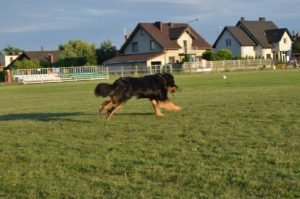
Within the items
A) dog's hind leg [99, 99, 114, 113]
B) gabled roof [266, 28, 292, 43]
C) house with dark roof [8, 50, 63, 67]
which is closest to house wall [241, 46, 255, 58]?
gabled roof [266, 28, 292, 43]

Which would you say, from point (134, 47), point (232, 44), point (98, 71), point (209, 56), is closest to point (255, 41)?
point (232, 44)

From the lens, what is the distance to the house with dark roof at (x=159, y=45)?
251 ft

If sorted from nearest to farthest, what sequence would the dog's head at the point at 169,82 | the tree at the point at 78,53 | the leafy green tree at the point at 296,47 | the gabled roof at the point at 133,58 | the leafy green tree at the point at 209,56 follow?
the dog's head at the point at 169,82 < the leafy green tree at the point at 209,56 < the gabled roof at the point at 133,58 < the tree at the point at 78,53 < the leafy green tree at the point at 296,47

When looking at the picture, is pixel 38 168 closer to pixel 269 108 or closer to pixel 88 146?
pixel 88 146

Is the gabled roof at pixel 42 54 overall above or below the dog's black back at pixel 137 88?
above

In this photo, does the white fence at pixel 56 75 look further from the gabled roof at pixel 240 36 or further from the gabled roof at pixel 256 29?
the gabled roof at pixel 256 29

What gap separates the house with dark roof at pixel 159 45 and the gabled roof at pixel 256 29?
43.9ft

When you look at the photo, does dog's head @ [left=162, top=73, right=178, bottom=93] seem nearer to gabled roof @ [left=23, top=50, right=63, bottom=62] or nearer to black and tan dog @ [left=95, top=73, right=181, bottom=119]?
black and tan dog @ [left=95, top=73, right=181, bottom=119]

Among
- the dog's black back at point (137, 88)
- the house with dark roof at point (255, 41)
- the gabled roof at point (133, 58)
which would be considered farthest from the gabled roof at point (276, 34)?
the dog's black back at point (137, 88)

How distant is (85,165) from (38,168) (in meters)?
0.67

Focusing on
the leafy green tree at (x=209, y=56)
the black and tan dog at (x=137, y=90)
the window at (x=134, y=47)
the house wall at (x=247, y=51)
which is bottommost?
the black and tan dog at (x=137, y=90)

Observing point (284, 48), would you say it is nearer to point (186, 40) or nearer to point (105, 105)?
point (186, 40)

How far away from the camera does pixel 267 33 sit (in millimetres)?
95188

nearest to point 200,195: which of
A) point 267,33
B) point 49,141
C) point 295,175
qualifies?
point 295,175
